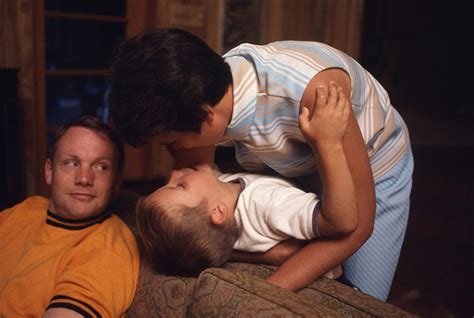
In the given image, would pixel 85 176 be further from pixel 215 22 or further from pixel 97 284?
pixel 215 22

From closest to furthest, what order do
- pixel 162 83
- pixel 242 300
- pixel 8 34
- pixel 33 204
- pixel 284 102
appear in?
pixel 242 300 < pixel 162 83 < pixel 284 102 < pixel 33 204 < pixel 8 34

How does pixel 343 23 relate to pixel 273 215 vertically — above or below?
above

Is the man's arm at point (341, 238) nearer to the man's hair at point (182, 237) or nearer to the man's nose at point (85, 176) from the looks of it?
the man's hair at point (182, 237)

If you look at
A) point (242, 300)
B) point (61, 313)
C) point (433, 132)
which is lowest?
point (433, 132)

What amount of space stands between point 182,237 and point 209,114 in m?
0.31

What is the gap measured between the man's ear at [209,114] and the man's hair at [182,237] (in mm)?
232

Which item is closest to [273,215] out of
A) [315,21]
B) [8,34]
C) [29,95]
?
[8,34]

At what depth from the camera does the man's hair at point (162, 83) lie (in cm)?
117

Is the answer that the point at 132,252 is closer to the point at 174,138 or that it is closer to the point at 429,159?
the point at 174,138

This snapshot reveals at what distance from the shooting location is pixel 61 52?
381 cm

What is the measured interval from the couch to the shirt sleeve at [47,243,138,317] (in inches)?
1.7

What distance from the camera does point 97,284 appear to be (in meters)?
1.30

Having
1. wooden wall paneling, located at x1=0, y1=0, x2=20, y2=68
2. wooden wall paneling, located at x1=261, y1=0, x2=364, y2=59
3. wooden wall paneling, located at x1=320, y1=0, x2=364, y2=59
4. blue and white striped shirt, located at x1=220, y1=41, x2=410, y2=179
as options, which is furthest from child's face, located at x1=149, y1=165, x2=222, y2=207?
wooden wall paneling, located at x1=320, y1=0, x2=364, y2=59

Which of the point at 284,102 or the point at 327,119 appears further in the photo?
the point at 284,102
